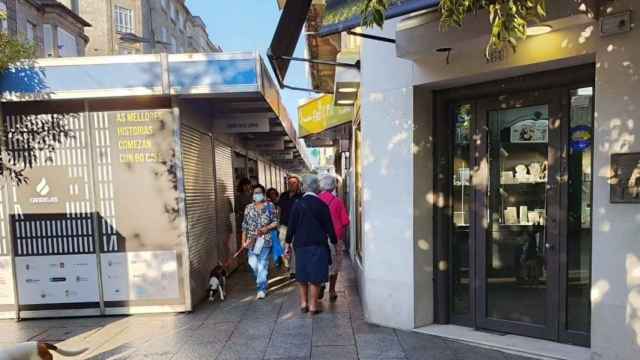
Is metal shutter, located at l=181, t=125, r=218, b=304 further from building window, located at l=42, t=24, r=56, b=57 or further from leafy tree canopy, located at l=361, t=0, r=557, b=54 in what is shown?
building window, located at l=42, t=24, r=56, b=57

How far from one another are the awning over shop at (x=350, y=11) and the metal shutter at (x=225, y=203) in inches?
156

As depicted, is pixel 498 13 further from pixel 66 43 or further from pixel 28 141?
pixel 66 43

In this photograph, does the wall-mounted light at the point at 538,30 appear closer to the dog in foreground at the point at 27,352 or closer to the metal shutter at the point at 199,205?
the metal shutter at the point at 199,205

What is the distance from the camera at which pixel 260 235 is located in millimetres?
6176

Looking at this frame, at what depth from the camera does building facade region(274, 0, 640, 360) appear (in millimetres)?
3287

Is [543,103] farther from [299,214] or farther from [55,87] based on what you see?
[55,87]

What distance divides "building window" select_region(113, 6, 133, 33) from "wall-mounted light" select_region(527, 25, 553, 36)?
116 ft

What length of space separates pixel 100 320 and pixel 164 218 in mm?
1607

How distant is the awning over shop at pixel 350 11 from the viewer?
10.9 feet

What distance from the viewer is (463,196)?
4598 mm

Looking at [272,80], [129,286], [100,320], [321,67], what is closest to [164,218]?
[129,286]

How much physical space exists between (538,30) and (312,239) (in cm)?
333

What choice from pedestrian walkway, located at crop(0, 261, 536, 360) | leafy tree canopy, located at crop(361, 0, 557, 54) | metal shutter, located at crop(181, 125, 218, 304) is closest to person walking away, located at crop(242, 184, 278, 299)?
pedestrian walkway, located at crop(0, 261, 536, 360)

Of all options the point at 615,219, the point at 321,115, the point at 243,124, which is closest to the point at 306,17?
the point at 243,124
